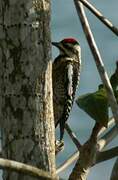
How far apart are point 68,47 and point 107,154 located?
2.58 meters

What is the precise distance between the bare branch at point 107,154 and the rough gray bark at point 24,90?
0.63 feet

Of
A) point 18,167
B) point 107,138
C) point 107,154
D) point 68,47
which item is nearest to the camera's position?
point 18,167

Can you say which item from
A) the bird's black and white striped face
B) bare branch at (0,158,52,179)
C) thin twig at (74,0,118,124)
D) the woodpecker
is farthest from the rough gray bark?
the bird's black and white striped face

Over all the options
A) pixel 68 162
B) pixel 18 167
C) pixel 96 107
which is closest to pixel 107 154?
pixel 96 107

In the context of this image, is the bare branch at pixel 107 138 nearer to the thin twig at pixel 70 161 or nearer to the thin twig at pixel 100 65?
the thin twig at pixel 70 161

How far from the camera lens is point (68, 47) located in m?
4.51

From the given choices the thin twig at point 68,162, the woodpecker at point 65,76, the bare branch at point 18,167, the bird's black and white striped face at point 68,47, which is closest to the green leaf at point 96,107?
the thin twig at point 68,162

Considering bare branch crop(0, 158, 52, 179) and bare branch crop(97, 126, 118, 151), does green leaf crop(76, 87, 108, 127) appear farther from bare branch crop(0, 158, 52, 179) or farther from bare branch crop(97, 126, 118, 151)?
bare branch crop(0, 158, 52, 179)

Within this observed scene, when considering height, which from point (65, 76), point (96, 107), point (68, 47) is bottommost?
→ point (96, 107)

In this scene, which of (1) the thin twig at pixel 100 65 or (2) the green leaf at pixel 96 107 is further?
(2) the green leaf at pixel 96 107

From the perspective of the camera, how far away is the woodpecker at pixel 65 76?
409cm

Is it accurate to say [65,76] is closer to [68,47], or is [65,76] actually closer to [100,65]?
[68,47]

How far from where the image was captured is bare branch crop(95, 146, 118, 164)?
193 centimetres

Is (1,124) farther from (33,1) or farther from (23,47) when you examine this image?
(33,1)
